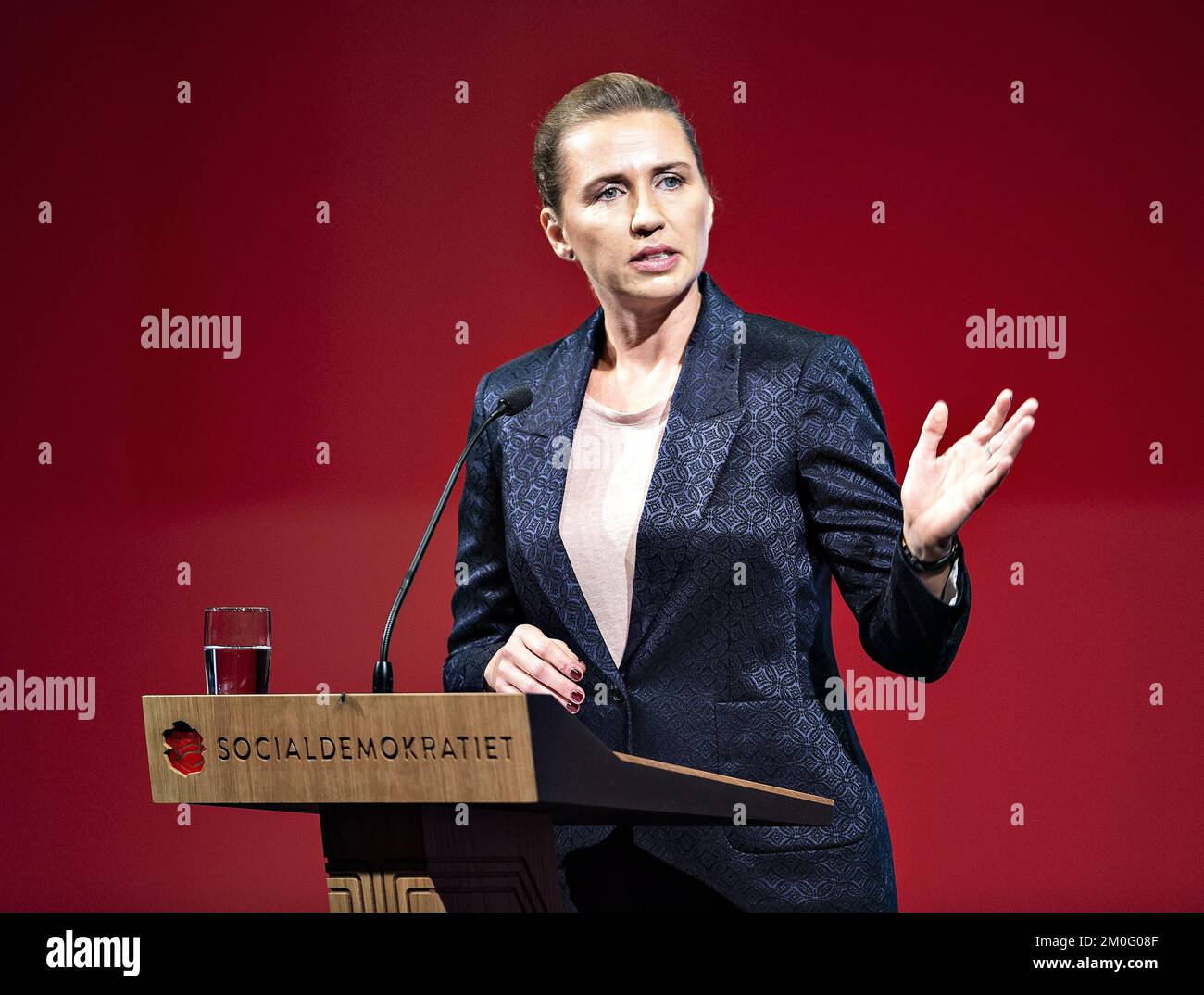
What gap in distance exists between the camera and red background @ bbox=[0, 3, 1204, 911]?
3.12 m

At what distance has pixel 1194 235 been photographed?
10.3 feet

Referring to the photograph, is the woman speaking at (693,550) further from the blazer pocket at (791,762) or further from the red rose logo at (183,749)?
the red rose logo at (183,749)

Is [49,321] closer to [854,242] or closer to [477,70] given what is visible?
[477,70]

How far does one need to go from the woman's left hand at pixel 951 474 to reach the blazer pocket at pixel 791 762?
1.02ft

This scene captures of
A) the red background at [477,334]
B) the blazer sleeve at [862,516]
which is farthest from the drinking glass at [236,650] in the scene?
the red background at [477,334]

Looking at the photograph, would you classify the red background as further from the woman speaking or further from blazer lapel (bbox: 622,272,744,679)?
blazer lapel (bbox: 622,272,744,679)

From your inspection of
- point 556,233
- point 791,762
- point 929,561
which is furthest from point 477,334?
point 929,561

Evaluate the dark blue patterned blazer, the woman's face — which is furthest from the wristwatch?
the woman's face

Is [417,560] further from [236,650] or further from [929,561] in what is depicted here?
[929,561]

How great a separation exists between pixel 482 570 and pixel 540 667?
45cm

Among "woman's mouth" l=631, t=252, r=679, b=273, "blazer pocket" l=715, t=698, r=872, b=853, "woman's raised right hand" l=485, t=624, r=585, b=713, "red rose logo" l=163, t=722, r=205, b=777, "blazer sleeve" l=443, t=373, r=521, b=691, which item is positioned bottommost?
"blazer pocket" l=715, t=698, r=872, b=853

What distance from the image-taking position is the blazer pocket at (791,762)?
1521 mm

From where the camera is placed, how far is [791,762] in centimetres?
156
